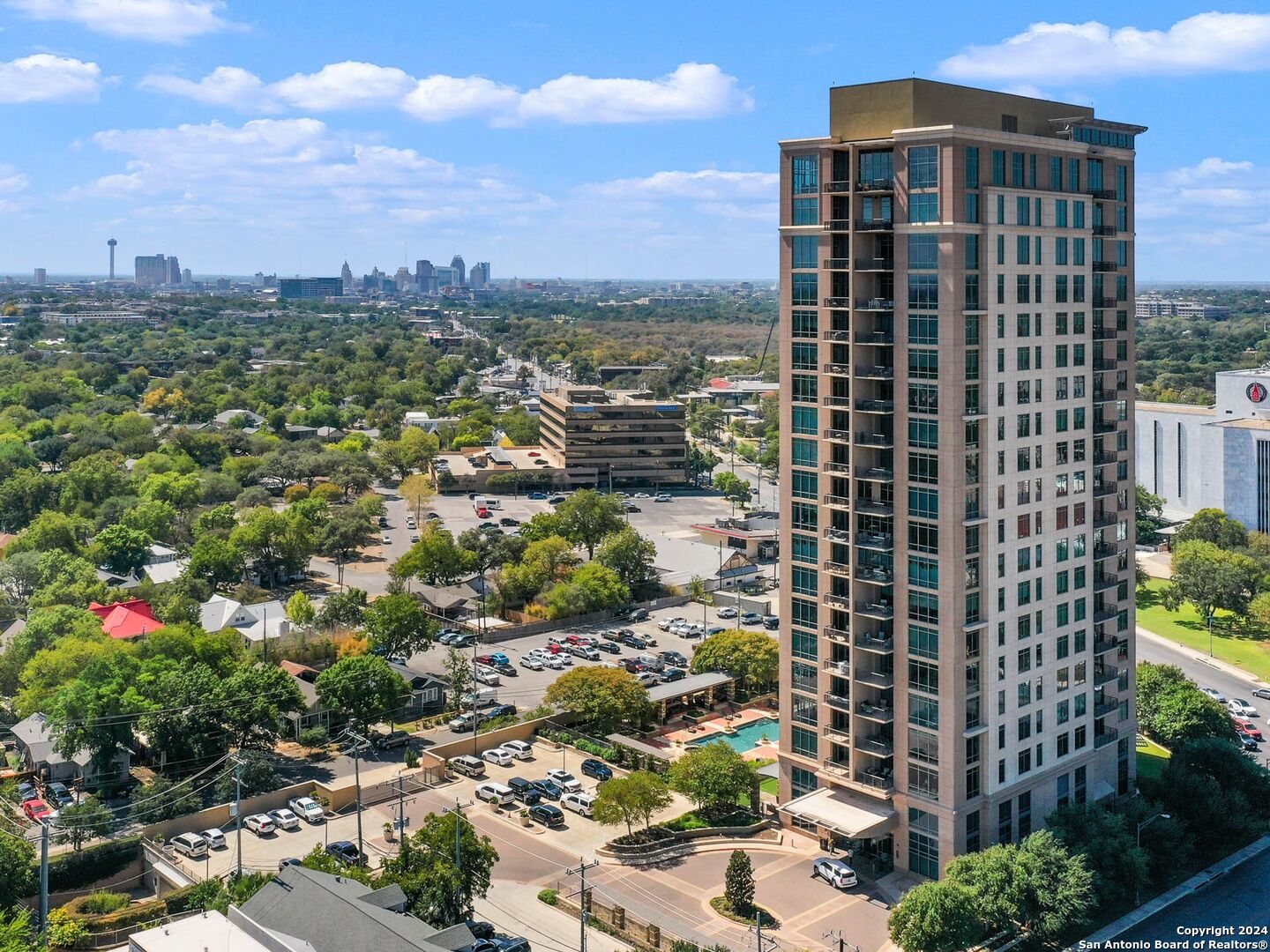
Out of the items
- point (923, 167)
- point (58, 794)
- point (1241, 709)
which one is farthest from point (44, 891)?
point (1241, 709)

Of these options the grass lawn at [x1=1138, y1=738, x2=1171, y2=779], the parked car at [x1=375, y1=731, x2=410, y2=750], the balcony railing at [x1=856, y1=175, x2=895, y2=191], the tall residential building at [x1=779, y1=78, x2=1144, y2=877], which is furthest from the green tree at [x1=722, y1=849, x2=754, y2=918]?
the balcony railing at [x1=856, y1=175, x2=895, y2=191]

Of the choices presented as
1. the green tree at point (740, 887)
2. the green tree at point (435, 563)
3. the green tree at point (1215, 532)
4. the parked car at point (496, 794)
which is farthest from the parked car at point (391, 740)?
the green tree at point (1215, 532)

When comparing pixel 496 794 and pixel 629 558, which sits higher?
pixel 629 558

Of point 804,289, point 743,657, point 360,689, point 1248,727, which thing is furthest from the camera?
point 743,657

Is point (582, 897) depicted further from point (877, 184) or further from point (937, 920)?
point (877, 184)

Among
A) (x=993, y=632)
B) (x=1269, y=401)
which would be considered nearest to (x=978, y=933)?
(x=993, y=632)

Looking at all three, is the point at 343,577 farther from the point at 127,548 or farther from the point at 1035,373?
the point at 1035,373

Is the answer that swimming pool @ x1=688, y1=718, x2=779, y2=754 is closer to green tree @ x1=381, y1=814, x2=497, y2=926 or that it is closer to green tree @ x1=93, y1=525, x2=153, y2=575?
green tree @ x1=381, y1=814, x2=497, y2=926
